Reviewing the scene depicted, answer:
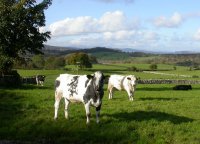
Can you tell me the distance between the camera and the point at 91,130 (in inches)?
743

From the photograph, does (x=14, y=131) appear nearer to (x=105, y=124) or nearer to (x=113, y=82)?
(x=105, y=124)

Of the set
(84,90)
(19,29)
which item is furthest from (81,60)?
(84,90)

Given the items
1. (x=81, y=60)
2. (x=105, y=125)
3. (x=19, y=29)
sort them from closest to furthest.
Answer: (x=105, y=125) < (x=19, y=29) < (x=81, y=60)

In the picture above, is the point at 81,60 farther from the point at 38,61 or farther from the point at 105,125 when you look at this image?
the point at 105,125

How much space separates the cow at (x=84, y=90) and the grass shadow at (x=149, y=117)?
7.49 feet

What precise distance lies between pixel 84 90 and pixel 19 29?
81.8ft

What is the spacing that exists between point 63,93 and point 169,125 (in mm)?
5893

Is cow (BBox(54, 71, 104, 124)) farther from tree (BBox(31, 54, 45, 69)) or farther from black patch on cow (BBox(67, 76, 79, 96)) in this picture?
tree (BBox(31, 54, 45, 69))

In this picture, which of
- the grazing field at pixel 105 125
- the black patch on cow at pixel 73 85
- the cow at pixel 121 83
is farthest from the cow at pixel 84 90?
the cow at pixel 121 83

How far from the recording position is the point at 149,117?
21906 mm

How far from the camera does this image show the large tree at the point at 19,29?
41.7 meters

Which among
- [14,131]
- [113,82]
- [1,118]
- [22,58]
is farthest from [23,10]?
[14,131]

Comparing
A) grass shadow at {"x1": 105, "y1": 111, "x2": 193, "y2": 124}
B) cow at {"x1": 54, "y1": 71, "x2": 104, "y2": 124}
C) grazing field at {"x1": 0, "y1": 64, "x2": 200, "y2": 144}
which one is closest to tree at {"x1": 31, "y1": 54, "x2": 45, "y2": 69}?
grazing field at {"x1": 0, "y1": 64, "x2": 200, "y2": 144}

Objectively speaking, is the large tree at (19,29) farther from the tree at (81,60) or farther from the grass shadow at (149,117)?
the tree at (81,60)
